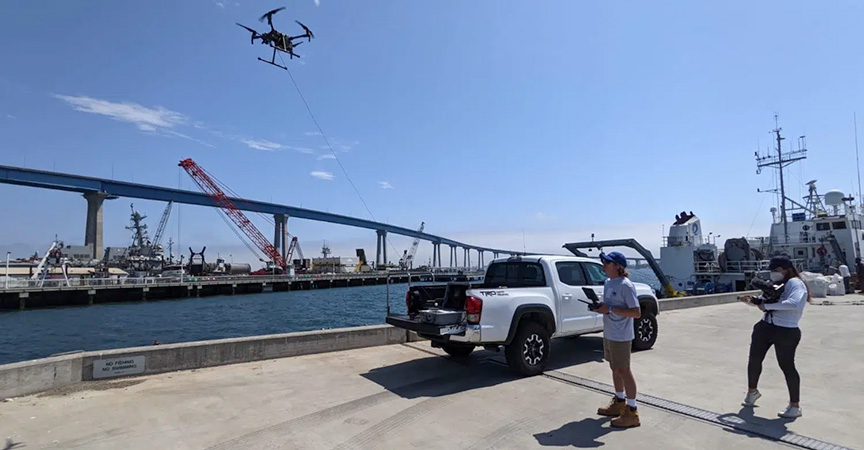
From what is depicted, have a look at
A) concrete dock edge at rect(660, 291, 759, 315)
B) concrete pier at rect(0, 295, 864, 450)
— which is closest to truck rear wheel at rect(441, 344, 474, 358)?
concrete pier at rect(0, 295, 864, 450)

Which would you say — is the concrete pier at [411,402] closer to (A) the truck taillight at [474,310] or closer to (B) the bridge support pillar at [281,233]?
(A) the truck taillight at [474,310]

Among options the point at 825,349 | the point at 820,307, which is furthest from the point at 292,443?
the point at 820,307

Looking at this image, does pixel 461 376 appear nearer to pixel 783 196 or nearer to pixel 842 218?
pixel 842 218

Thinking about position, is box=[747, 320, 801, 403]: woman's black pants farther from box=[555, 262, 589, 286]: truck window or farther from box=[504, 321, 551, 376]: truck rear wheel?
box=[555, 262, 589, 286]: truck window

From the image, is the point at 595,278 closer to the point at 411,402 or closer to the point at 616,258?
the point at 616,258

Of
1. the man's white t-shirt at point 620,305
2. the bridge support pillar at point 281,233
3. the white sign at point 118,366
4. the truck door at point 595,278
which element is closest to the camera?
the man's white t-shirt at point 620,305

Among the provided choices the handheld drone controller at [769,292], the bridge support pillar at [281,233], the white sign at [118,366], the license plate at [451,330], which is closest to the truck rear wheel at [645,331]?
the handheld drone controller at [769,292]
